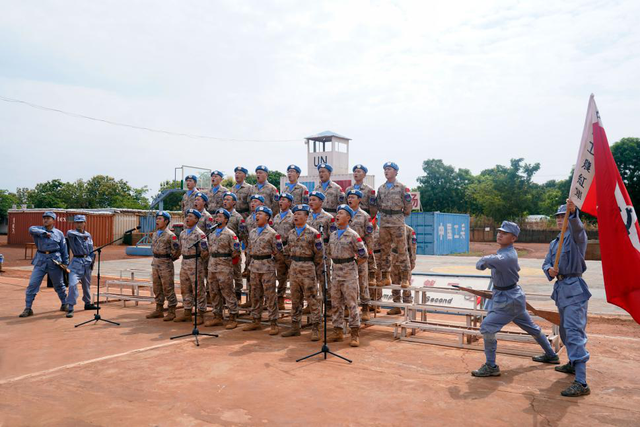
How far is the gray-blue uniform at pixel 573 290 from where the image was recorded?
225 inches

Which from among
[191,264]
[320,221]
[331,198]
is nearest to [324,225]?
[320,221]

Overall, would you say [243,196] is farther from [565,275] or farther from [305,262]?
[565,275]

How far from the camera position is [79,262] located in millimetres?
11070

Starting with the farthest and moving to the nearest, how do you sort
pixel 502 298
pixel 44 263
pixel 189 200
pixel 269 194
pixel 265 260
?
pixel 189 200 → pixel 44 263 → pixel 269 194 → pixel 265 260 → pixel 502 298

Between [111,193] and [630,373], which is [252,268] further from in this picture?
[111,193]

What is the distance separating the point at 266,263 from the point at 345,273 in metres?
1.62

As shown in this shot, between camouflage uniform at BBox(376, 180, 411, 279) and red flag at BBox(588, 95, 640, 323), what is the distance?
408cm

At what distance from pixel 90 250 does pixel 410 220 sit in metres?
23.6

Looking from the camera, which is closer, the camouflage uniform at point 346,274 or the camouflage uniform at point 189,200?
the camouflage uniform at point 346,274

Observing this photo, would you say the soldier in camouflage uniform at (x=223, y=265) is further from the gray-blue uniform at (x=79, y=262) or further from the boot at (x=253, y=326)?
the gray-blue uniform at (x=79, y=262)

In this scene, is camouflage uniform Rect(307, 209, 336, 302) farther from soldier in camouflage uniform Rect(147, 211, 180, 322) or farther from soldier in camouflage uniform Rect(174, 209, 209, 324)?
soldier in camouflage uniform Rect(147, 211, 180, 322)

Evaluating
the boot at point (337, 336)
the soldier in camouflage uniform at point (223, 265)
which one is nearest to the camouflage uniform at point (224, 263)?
the soldier in camouflage uniform at point (223, 265)

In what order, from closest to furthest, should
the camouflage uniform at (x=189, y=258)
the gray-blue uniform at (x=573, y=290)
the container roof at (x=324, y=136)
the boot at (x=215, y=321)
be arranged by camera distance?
1. the gray-blue uniform at (x=573, y=290)
2. the boot at (x=215, y=321)
3. the camouflage uniform at (x=189, y=258)
4. the container roof at (x=324, y=136)

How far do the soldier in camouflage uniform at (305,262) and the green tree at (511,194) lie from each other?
44942mm
